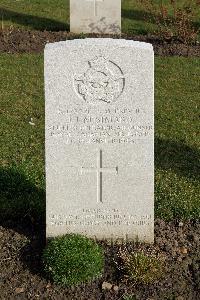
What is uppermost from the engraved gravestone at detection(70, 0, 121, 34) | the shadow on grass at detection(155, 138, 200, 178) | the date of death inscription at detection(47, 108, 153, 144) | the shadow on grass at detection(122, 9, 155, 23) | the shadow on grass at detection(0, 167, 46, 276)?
the shadow on grass at detection(122, 9, 155, 23)

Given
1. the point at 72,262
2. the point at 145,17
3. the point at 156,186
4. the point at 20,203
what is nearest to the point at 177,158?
the point at 156,186

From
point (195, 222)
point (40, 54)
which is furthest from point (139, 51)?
point (40, 54)

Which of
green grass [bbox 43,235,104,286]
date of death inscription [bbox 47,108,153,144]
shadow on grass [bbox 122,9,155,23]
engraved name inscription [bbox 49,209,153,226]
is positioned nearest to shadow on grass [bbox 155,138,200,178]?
engraved name inscription [bbox 49,209,153,226]

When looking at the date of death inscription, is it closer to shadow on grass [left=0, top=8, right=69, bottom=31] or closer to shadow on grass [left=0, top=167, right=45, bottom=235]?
shadow on grass [left=0, top=167, right=45, bottom=235]

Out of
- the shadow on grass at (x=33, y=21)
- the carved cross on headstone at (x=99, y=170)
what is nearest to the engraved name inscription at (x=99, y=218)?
the carved cross on headstone at (x=99, y=170)

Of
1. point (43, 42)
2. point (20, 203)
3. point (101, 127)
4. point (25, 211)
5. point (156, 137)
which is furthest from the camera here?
point (43, 42)

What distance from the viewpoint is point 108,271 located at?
15.8 ft

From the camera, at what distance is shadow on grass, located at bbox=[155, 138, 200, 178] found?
6797 mm

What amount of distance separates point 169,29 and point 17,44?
3.14 metres

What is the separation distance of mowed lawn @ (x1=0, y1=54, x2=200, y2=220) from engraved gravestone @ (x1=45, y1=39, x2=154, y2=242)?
0.73 m

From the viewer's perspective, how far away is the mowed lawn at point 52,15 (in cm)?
1327

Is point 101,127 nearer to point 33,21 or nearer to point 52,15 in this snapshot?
point 33,21

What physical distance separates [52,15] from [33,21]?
0.76 m

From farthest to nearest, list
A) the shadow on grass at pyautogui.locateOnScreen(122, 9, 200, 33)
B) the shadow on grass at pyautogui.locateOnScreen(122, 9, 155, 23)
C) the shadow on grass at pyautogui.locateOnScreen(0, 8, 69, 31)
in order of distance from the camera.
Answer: the shadow on grass at pyautogui.locateOnScreen(122, 9, 155, 23) → the shadow on grass at pyautogui.locateOnScreen(122, 9, 200, 33) → the shadow on grass at pyautogui.locateOnScreen(0, 8, 69, 31)
